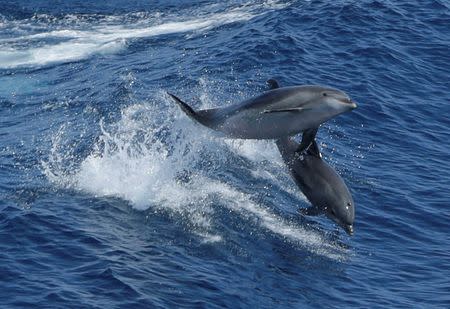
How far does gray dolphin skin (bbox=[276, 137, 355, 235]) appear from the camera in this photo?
22375 millimetres

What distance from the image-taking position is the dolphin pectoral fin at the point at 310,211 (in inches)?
885

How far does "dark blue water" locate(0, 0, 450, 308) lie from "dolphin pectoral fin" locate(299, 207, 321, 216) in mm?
619

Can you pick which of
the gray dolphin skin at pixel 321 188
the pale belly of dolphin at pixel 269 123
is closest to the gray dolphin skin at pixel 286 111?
the pale belly of dolphin at pixel 269 123

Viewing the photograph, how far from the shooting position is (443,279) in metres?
21.4

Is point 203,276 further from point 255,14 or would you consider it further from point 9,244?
point 255,14

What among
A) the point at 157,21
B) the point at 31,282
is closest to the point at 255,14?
the point at 157,21

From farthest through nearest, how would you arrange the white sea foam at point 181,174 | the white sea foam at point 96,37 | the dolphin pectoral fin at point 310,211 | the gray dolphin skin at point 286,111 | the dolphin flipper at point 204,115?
1. the white sea foam at point 96,37
2. the white sea foam at point 181,174
3. the dolphin pectoral fin at point 310,211
4. the dolphin flipper at point 204,115
5. the gray dolphin skin at point 286,111

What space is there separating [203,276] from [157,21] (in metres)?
32.7

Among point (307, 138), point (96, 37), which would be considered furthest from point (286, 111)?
point (96, 37)

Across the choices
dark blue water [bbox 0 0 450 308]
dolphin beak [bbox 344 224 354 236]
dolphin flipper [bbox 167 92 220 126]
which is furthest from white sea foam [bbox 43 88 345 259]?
dolphin flipper [bbox 167 92 220 126]

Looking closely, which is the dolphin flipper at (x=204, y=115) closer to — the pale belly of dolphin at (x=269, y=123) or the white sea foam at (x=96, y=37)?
the pale belly of dolphin at (x=269, y=123)

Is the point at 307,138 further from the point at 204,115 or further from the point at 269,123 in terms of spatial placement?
the point at 204,115

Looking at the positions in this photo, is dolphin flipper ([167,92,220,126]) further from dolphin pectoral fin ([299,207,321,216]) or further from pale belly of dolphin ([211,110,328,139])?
dolphin pectoral fin ([299,207,321,216])

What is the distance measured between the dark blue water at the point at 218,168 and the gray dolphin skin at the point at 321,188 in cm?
74
